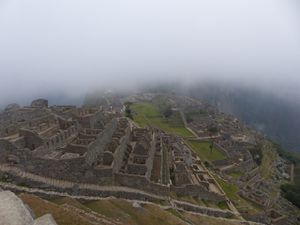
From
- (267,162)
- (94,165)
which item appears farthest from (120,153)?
(267,162)

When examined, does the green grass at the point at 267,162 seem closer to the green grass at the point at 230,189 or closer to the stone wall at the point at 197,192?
the green grass at the point at 230,189

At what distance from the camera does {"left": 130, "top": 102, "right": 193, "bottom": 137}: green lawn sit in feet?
375

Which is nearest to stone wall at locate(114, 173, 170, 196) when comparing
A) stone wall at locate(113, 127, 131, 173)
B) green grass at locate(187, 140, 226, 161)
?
stone wall at locate(113, 127, 131, 173)

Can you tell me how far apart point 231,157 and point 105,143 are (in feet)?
171

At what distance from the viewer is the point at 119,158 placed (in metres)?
49.1

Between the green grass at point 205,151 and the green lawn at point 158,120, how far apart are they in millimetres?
7988

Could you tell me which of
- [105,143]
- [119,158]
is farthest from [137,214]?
[105,143]

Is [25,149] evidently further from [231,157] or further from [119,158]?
[231,157]

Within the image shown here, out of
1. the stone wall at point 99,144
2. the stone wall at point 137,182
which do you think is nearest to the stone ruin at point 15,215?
the stone wall at point 99,144

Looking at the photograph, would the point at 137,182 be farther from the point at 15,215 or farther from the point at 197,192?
the point at 15,215

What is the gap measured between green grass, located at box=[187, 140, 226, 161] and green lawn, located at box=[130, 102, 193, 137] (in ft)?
26.2

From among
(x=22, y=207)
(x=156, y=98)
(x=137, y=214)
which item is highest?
(x=22, y=207)

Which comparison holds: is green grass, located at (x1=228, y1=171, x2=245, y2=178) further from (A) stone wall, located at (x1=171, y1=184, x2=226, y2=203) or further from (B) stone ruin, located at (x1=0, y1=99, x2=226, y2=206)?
(A) stone wall, located at (x1=171, y1=184, x2=226, y2=203)

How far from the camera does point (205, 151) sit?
96250mm
